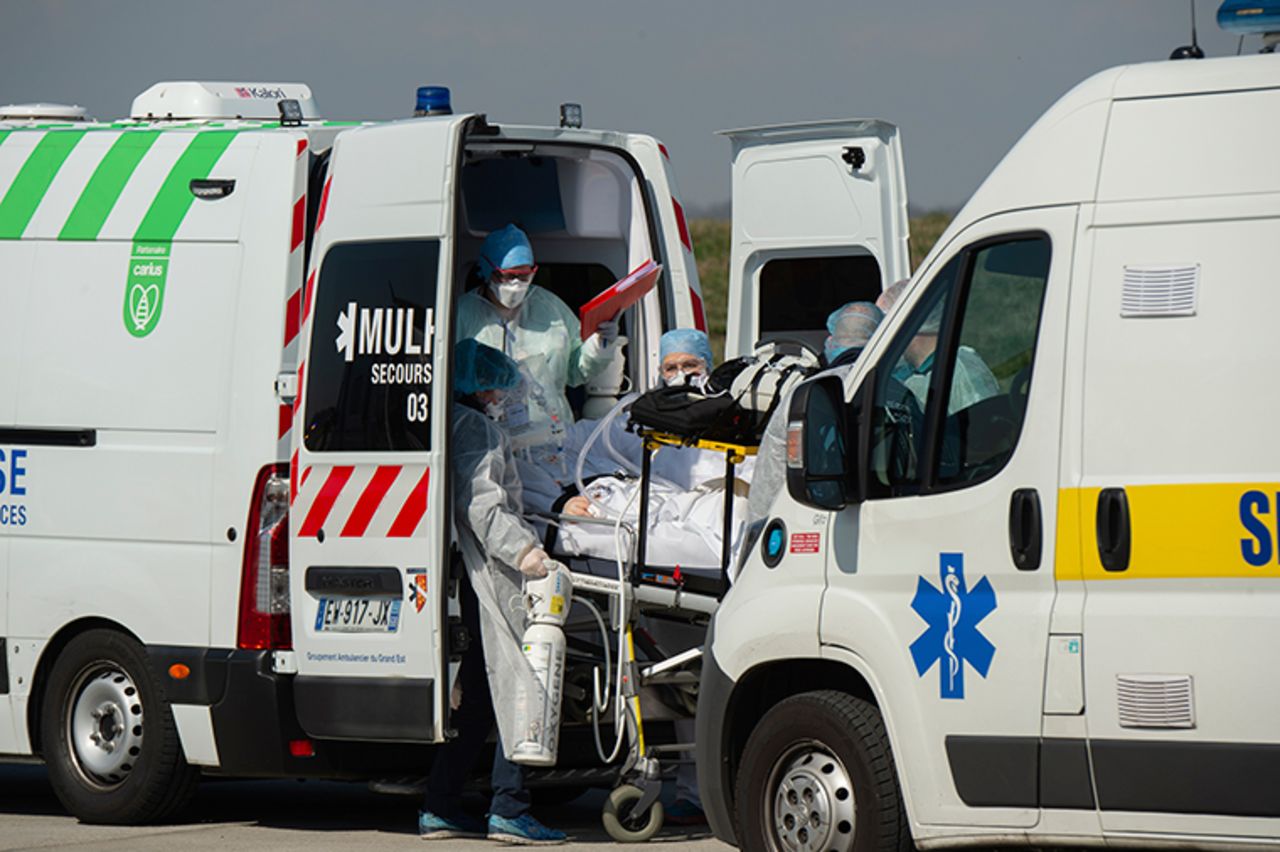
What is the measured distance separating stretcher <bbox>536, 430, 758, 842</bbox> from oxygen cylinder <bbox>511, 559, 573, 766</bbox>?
0.65ft

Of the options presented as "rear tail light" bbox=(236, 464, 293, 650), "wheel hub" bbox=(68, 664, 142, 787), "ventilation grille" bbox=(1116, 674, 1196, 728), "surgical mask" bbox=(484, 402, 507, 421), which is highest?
"surgical mask" bbox=(484, 402, 507, 421)

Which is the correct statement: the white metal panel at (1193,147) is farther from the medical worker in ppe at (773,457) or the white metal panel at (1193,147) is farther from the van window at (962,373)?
the medical worker in ppe at (773,457)

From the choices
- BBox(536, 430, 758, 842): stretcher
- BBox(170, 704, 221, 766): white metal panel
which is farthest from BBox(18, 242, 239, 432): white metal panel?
BBox(536, 430, 758, 842): stretcher

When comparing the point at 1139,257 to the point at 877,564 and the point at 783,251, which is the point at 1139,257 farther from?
the point at 783,251

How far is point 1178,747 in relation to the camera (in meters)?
5.86

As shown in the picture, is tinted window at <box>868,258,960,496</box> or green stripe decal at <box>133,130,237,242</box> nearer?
tinted window at <box>868,258,960,496</box>

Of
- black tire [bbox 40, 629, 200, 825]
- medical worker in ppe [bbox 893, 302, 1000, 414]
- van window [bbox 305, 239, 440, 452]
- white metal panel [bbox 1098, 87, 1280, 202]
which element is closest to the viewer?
white metal panel [bbox 1098, 87, 1280, 202]

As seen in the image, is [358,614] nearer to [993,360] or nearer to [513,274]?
[513,274]

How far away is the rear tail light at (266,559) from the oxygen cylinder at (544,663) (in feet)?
3.29

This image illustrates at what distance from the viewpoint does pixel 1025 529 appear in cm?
614

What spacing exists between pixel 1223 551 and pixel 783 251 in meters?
5.58

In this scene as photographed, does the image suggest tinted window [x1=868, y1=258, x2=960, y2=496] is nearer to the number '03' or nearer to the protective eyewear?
the number '03'

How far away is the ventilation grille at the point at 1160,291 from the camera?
592 cm

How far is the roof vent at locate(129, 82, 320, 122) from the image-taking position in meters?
9.97
